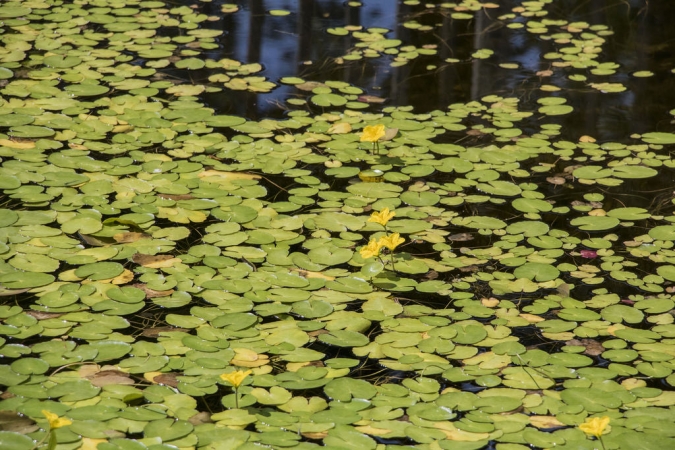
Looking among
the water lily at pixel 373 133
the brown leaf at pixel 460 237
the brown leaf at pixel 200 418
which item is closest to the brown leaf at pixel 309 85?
the water lily at pixel 373 133

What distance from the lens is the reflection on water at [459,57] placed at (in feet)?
A: 12.0

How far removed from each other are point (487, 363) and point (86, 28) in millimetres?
3020

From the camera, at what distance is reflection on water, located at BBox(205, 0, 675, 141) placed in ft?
12.0

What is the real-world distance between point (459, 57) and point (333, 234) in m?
1.79

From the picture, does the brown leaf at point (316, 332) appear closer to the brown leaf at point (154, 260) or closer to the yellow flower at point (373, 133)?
the brown leaf at point (154, 260)

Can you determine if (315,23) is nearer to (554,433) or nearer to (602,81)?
(602,81)

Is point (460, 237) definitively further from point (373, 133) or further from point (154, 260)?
point (154, 260)

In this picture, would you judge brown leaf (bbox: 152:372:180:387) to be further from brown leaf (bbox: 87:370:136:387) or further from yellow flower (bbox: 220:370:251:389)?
yellow flower (bbox: 220:370:251:389)

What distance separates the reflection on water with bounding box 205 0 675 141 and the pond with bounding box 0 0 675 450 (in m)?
0.02

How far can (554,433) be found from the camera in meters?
1.86

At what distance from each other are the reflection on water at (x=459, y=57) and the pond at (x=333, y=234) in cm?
2

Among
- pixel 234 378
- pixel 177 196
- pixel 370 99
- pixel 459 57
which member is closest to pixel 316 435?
pixel 234 378

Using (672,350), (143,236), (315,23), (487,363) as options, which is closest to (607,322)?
(672,350)

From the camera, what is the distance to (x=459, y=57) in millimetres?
4160
